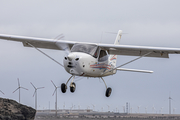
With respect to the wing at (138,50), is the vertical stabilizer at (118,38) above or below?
above

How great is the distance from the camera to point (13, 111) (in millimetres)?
152375

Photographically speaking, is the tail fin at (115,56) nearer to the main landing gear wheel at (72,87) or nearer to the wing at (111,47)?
the wing at (111,47)

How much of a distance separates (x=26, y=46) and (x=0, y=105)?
109262mm

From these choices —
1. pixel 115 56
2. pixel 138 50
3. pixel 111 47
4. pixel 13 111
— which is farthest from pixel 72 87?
pixel 13 111

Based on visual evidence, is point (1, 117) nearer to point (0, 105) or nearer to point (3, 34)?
point (0, 105)

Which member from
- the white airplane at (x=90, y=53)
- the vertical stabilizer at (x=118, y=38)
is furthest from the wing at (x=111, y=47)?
the vertical stabilizer at (x=118, y=38)

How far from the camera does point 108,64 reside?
4106 cm

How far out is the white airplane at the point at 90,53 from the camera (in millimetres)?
34688

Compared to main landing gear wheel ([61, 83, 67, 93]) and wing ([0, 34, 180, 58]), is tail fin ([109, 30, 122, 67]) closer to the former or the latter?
wing ([0, 34, 180, 58])

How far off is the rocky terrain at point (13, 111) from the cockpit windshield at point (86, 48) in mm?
114419

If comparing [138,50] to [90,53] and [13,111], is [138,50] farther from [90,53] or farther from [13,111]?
[13,111]

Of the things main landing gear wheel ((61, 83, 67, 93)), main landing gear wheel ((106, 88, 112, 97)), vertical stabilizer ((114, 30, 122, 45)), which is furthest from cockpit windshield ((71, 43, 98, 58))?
vertical stabilizer ((114, 30, 122, 45))

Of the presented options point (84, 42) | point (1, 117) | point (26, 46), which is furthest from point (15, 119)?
point (84, 42)

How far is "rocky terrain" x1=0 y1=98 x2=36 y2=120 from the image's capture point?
148 metres
